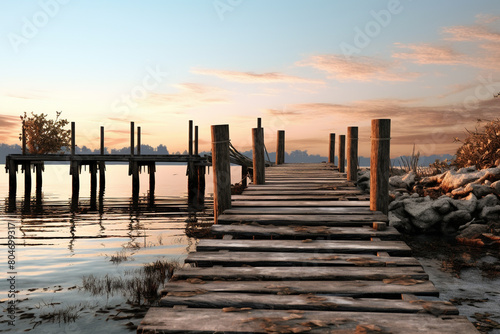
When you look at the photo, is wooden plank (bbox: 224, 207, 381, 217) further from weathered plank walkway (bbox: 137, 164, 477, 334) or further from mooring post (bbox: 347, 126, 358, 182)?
mooring post (bbox: 347, 126, 358, 182)

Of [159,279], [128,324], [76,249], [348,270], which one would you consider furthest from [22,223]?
[348,270]

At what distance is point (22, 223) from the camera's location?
15.7 m

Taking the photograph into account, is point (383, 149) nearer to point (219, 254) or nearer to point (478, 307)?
point (478, 307)

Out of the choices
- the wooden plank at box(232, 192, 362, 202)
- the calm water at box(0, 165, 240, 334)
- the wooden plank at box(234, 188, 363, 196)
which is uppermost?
the wooden plank at box(234, 188, 363, 196)

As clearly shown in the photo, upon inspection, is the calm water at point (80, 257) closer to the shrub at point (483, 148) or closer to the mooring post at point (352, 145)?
the mooring post at point (352, 145)

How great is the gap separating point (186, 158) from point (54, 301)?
21089 millimetres

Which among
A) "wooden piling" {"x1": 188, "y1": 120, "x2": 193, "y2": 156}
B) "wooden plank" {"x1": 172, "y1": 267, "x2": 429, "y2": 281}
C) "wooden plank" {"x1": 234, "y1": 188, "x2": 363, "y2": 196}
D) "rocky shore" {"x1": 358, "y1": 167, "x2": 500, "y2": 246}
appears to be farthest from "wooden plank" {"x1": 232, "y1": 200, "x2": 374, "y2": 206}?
"wooden piling" {"x1": 188, "y1": 120, "x2": 193, "y2": 156}

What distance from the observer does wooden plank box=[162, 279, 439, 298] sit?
11.8 feet

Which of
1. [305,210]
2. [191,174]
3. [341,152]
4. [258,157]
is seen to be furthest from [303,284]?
[191,174]

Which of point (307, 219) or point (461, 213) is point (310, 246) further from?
point (461, 213)

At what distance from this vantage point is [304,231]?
5.60m

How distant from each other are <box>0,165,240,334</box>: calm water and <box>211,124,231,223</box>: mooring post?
2.12 m

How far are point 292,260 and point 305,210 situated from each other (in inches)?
97.5

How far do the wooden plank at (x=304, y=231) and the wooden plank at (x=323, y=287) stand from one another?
1.62 metres
